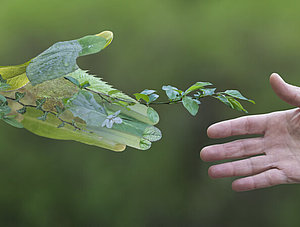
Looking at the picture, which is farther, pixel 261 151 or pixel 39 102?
pixel 261 151

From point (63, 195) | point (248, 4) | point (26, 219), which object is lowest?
point (26, 219)

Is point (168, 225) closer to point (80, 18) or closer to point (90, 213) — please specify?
point (90, 213)

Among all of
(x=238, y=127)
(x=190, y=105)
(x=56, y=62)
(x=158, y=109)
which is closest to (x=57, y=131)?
(x=56, y=62)

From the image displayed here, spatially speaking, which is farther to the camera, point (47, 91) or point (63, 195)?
point (63, 195)

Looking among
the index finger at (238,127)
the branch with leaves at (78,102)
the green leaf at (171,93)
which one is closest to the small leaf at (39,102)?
the branch with leaves at (78,102)

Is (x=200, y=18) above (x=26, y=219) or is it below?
above

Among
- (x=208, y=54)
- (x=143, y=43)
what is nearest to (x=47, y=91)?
(x=143, y=43)

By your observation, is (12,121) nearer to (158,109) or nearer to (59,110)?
(59,110)
